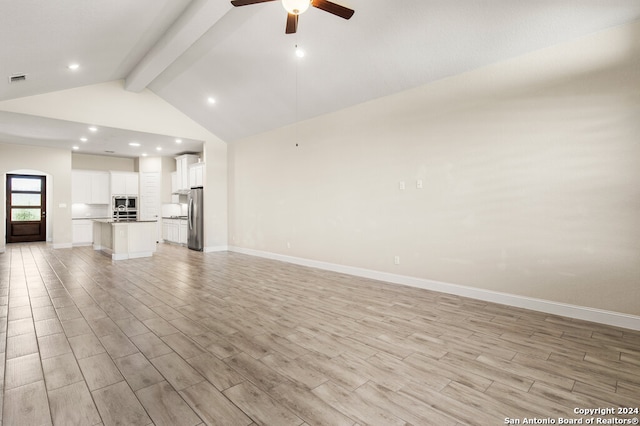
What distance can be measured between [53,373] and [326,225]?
4401 millimetres

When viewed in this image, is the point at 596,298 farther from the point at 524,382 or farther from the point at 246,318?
the point at 246,318

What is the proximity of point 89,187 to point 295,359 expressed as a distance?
35.5ft

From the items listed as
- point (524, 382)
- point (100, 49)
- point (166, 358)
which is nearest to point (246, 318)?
point (166, 358)

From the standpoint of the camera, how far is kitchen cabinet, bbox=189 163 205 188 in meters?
8.64

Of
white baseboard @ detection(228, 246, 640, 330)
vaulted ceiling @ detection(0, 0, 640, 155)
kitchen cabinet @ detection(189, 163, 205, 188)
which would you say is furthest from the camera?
kitchen cabinet @ detection(189, 163, 205, 188)

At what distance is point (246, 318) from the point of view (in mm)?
3295

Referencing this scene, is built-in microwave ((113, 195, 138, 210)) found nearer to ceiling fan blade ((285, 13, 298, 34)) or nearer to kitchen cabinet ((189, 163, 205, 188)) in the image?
kitchen cabinet ((189, 163, 205, 188))

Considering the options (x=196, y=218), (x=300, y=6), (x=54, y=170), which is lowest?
(x=196, y=218)

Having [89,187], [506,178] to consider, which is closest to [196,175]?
[89,187]

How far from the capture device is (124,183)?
33.9 feet

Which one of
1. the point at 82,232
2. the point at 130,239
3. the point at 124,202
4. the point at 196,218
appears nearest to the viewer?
the point at 130,239

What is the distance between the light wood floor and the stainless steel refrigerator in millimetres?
3985

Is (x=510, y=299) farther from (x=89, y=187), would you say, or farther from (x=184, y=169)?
(x=89, y=187)

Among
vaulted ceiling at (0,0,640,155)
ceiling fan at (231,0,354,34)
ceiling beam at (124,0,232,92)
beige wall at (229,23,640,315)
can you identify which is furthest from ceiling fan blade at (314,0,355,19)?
beige wall at (229,23,640,315)
